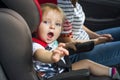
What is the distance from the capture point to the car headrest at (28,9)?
1562mm

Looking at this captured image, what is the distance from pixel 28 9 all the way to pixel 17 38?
12 cm

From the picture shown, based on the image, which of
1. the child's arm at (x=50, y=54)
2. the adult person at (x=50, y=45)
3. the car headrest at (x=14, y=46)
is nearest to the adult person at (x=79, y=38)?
A: the adult person at (x=50, y=45)

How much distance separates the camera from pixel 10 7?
159cm

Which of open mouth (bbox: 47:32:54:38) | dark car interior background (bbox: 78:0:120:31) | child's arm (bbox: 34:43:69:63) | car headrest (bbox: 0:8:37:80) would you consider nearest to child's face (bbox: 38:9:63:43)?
open mouth (bbox: 47:32:54:38)

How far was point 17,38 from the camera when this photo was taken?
5.16ft

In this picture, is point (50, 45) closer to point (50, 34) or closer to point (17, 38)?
point (50, 34)

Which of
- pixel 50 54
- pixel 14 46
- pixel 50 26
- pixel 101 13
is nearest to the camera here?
pixel 14 46

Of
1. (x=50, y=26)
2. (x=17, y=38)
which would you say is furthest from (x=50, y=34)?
(x=17, y=38)

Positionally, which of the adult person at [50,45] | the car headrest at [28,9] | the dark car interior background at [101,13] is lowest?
the dark car interior background at [101,13]

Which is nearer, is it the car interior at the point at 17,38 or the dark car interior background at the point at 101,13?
the car interior at the point at 17,38

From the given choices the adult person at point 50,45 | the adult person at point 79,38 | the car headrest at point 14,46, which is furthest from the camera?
the adult person at point 79,38

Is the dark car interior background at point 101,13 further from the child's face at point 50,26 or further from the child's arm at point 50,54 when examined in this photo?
the child's arm at point 50,54

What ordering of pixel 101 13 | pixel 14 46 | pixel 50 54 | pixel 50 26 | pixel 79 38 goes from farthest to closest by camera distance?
pixel 101 13, pixel 79 38, pixel 50 26, pixel 50 54, pixel 14 46

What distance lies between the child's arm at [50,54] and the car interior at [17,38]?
0.08m
